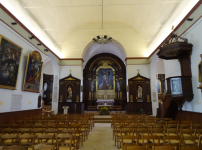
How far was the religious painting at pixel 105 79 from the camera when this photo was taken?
65.3 feet

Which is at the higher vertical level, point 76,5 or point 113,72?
point 76,5

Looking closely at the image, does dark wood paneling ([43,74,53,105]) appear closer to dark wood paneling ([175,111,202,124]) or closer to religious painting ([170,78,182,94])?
dark wood paneling ([175,111,202,124])

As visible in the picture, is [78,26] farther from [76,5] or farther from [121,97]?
[121,97]

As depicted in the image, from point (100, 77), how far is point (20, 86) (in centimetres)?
1290

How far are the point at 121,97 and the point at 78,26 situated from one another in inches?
389

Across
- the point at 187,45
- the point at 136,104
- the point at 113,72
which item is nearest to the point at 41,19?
the point at 187,45

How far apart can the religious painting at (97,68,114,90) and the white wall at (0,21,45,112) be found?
10861mm

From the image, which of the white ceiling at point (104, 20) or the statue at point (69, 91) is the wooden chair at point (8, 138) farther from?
the statue at point (69, 91)

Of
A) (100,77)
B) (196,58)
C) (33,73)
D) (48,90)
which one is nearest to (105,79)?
(100,77)

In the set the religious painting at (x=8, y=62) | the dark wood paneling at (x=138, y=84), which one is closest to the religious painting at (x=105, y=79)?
the dark wood paneling at (x=138, y=84)

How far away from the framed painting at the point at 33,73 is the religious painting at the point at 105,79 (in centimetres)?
1096

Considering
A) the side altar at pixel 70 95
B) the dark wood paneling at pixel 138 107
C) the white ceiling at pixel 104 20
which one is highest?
the white ceiling at pixel 104 20

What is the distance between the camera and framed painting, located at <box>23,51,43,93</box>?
8490 millimetres

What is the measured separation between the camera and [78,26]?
1440 centimetres
